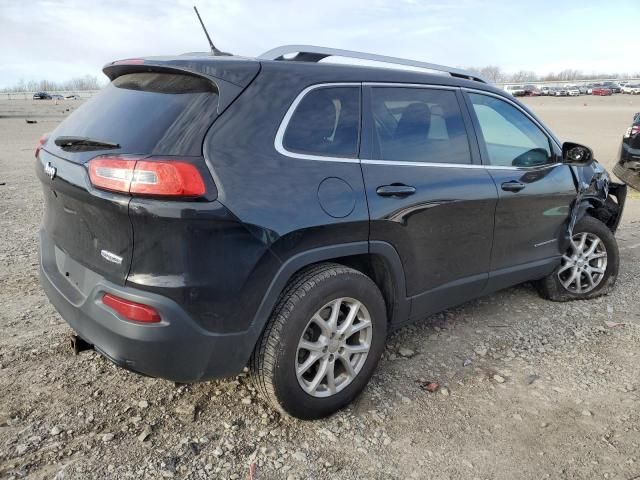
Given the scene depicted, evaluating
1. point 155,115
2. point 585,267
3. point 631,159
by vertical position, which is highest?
point 155,115

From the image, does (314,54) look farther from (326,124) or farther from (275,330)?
(275,330)

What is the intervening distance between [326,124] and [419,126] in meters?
0.74

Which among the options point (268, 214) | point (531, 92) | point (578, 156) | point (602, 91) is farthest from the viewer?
point (531, 92)

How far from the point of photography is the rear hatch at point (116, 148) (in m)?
2.29

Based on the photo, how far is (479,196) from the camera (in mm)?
3379

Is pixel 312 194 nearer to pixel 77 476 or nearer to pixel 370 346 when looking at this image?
pixel 370 346

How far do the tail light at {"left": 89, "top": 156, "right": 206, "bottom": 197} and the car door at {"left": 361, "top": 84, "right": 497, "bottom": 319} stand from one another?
0.96 m

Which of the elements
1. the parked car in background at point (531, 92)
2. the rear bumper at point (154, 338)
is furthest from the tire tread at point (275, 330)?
the parked car in background at point (531, 92)

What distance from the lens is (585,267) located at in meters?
4.53

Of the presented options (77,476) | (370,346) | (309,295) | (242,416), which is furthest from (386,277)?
(77,476)

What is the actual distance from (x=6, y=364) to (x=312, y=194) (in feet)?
7.25

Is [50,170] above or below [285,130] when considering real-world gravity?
below

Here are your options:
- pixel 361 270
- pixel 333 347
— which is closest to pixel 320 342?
pixel 333 347

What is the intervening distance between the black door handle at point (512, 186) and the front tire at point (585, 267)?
103 cm
